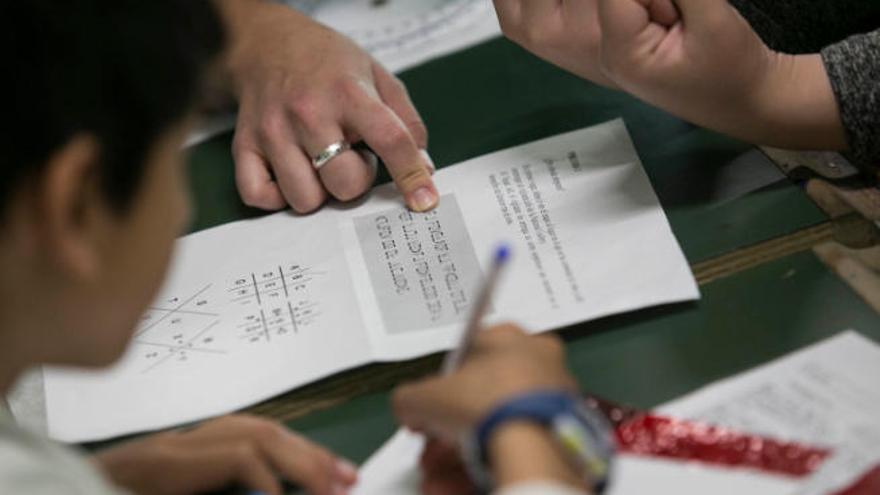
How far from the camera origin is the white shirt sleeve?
0.58 metres

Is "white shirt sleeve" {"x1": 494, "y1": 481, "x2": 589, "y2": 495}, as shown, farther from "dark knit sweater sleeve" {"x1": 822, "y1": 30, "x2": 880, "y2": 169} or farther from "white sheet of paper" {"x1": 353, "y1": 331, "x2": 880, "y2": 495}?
"dark knit sweater sleeve" {"x1": 822, "y1": 30, "x2": 880, "y2": 169}

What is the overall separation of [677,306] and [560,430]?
255mm

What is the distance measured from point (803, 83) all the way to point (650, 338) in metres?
0.27

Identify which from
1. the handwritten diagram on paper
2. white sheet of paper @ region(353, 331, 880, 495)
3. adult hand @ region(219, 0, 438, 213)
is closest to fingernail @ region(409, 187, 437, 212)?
adult hand @ region(219, 0, 438, 213)

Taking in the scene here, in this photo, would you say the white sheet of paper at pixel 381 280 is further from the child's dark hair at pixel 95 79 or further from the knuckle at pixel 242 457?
the child's dark hair at pixel 95 79

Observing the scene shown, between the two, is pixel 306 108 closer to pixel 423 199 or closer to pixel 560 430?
pixel 423 199

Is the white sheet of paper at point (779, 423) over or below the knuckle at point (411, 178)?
over

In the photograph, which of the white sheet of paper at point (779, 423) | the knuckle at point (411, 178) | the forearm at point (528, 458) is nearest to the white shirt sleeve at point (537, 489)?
the forearm at point (528, 458)

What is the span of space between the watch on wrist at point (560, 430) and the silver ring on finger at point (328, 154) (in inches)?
17.0

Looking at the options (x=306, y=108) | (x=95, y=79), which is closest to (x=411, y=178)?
(x=306, y=108)

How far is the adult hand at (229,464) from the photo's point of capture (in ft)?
2.43

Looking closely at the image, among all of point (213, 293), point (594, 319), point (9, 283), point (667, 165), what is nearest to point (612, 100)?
point (667, 165)

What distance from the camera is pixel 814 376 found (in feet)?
2.45

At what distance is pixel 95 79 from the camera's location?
545 mm
